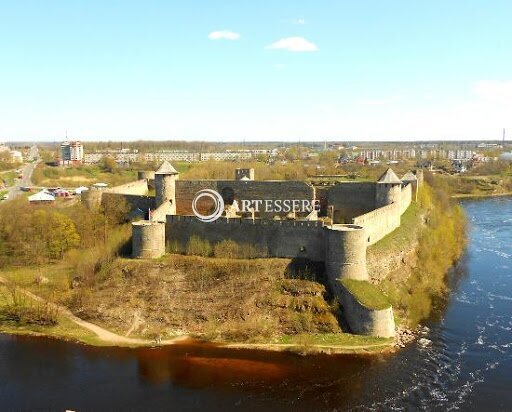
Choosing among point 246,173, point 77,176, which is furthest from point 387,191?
point 77,176

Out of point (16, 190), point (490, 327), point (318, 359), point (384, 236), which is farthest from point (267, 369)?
point (16, 190)

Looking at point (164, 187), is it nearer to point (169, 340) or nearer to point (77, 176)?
point (169, 340)

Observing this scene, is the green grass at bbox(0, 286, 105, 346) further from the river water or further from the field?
the field

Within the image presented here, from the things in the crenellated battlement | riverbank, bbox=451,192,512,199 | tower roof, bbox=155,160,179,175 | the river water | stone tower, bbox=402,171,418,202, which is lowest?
the river water

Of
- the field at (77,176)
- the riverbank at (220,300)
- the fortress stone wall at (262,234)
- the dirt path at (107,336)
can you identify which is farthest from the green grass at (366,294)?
the field at (77,176)

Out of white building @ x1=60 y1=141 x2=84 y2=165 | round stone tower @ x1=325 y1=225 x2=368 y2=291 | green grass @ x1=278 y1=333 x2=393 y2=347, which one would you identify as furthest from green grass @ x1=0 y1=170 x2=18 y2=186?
green grass @ x1=278 y1=333 x2=393 y2=347

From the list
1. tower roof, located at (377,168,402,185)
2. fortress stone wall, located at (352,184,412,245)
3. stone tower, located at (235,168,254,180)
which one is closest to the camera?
fortress stone wall, located at (352,184,412,245)

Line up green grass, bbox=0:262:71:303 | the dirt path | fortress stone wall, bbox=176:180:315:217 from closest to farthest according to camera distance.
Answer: the dirt path → green grass, bbox=0:262:71:303 → fortress stone wall, bbox=176:180:315:217

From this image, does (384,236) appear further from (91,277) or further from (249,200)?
(91,277)
